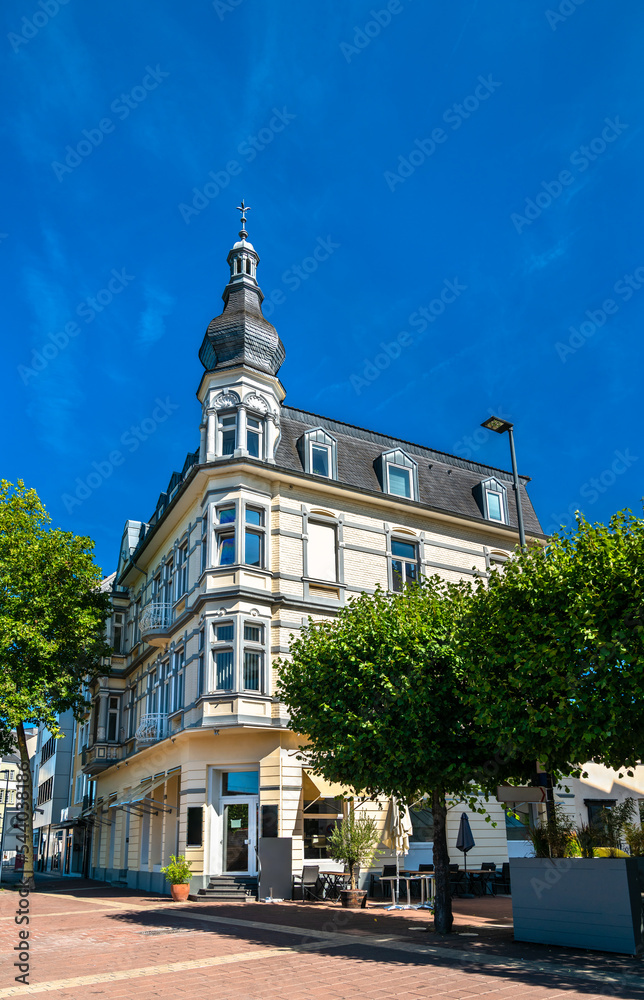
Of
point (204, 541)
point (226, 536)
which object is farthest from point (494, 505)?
point (204, 541)

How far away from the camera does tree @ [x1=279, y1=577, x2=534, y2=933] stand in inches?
570

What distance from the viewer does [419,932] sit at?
48.3ft

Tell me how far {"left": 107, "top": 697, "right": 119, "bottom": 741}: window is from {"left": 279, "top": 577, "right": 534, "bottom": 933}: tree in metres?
23.2

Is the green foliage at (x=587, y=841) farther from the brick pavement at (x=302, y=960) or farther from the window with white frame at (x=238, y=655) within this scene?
the window with white frame at (x=238, y=655)

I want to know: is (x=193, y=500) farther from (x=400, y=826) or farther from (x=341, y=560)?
(x=400, y=826)

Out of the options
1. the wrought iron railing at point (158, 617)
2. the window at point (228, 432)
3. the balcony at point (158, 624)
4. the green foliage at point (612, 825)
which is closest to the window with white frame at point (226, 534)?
→ the window at point (228, 432)

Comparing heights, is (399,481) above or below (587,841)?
above

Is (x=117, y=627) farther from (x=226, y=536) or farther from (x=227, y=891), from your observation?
(x=227, y=891)

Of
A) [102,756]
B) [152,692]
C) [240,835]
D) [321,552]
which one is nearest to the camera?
[240,835]

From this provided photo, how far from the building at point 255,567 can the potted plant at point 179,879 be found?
1.67ft

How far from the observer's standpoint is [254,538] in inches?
995

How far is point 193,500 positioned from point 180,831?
10.4 metres

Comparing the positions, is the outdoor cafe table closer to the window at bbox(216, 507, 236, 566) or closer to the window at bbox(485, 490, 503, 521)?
the window at bbox(216, 507, 236, 566)

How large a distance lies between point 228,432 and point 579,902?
1761cm
